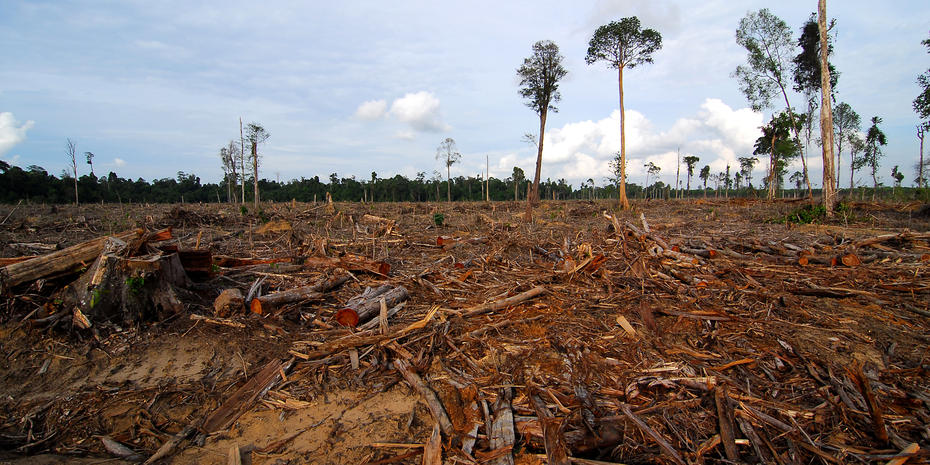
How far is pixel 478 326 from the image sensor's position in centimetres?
426

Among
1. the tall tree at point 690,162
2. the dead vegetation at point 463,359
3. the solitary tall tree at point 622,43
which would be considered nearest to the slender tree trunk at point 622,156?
the solitary tall tree at point 622,43

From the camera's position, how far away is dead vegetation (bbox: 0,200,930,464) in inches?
104

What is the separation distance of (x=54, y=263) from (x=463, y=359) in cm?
455

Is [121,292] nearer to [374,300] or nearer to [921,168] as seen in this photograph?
[374,300]

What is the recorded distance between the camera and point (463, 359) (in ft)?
12.1

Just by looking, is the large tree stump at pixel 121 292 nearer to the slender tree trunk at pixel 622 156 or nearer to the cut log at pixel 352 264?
the cut log at pixel 352 264

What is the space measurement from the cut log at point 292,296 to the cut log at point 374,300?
51 cm

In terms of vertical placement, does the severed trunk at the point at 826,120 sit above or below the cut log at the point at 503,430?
above

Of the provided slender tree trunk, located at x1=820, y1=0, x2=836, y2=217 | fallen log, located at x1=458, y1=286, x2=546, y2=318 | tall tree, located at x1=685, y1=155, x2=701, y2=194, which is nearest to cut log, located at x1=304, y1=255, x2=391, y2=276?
fallen log, located at x1=458, y1=286, x2=546, y2=318

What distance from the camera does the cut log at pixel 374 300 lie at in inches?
181

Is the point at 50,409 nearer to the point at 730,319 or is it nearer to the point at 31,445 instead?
the point at 31,445

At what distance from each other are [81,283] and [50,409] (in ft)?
5.30

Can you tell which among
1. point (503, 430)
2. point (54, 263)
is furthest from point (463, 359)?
point (54, 263)

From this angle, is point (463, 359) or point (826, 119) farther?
point (826, 119)
